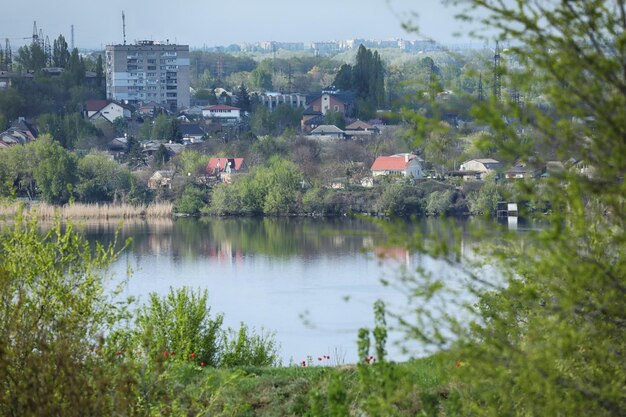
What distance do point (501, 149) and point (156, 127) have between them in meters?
40.6

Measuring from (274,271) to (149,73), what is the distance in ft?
134

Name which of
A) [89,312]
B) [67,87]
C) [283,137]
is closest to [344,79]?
[67,87]

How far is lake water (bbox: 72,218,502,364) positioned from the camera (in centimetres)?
1327

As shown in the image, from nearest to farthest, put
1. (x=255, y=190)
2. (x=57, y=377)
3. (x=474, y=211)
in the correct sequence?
(x=57, y=377) < (x=474, y=211) < (x=255, y=190)

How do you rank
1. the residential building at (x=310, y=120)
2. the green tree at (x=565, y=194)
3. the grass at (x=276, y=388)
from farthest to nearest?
the residential building at (x=310, y=120) → the grass at (x=276, y=388) → the green tree at (x=565, y=194)

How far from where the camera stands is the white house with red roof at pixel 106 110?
46438 mm

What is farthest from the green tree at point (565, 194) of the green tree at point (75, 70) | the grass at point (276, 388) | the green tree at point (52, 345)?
the green tree at point (75, 70)

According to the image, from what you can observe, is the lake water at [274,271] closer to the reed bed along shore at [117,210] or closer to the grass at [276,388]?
the reed bed along shore at [117,210]

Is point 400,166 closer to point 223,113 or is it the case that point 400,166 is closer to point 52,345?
point 223,113

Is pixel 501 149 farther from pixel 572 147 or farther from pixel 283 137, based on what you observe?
pixel 283 137

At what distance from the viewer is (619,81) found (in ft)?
8.34

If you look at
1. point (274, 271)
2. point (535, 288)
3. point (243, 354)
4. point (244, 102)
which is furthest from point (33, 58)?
point (535, 288)

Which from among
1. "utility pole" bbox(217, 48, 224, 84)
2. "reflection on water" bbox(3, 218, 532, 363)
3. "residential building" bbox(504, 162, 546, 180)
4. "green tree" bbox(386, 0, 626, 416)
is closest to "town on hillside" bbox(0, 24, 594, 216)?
"reflection on water" bbox(3, 218, 532, 363)

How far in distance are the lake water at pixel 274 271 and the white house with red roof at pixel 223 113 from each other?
66.7ft
